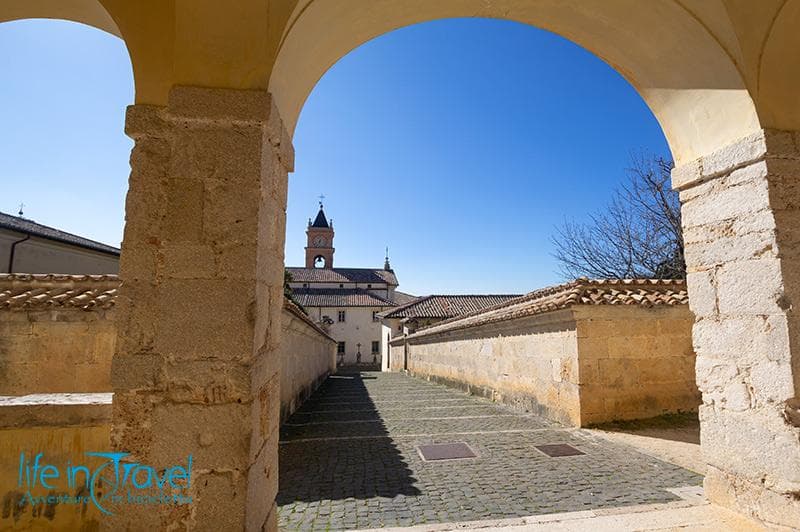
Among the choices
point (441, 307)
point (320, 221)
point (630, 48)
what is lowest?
point (441, 307)

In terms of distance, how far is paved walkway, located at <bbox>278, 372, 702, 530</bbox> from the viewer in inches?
134

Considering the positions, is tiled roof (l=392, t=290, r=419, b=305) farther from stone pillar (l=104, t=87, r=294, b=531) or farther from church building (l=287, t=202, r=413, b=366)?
stone pillar (l=104, t=87, r=294, b=531)

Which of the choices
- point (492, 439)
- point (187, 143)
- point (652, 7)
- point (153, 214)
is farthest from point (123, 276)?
point (492, 439)

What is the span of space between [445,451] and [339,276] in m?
44.4

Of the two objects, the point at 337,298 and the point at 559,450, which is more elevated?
the point at 337,298

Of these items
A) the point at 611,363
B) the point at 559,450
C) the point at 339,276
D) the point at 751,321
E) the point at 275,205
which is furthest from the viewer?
the point at 339,276

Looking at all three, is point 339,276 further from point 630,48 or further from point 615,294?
point 630,48

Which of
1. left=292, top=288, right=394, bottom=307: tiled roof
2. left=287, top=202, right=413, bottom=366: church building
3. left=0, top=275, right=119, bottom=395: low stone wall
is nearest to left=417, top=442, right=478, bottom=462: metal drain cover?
left=0, top=275, right=119, bottom=395: low stone wall

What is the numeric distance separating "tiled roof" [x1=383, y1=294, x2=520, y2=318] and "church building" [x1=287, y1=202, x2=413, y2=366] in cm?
972

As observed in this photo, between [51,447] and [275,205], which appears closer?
[51,447]

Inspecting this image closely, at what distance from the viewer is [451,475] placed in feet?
14.5

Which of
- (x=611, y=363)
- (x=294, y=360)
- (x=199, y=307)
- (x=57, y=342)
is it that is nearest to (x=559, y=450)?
(x=611, y=363)

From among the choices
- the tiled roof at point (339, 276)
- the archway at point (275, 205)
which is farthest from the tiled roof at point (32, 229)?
the tiled roof at point (339, 276)

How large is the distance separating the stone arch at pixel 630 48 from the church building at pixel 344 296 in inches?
1397
